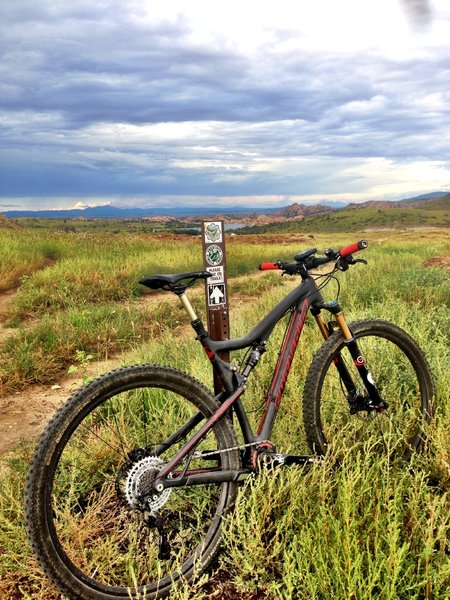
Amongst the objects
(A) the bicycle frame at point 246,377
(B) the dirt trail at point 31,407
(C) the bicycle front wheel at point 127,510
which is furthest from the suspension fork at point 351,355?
(B) the dirt trail at point 31,407

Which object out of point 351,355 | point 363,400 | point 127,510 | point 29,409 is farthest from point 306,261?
point 29,409

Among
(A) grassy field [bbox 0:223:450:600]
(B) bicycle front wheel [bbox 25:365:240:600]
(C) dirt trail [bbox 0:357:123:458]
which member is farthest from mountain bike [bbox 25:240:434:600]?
(C) dirt trail [bbox 0:357:123:458]

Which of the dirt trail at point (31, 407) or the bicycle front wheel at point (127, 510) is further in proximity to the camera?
the dirt trail at point (31, 407)

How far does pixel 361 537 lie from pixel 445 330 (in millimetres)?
4159

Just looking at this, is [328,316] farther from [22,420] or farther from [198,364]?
[22,420]

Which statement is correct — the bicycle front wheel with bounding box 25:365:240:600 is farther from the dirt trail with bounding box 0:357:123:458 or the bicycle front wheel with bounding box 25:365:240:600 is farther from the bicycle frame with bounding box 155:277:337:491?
the dirt trail with bounding box 0:357:123:458

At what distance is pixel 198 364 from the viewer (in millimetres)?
4668

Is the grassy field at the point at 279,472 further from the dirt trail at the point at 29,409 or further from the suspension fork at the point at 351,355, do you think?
the suspension fork at the point at 351,355

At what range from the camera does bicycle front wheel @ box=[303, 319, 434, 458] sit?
9.98 feet

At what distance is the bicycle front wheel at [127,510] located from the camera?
7.02 feet

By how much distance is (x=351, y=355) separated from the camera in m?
3.26

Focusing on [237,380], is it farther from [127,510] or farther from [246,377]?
[127,510]

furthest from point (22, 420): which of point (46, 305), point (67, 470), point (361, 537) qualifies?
point (46, 305)

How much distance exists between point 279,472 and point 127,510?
0.86m
